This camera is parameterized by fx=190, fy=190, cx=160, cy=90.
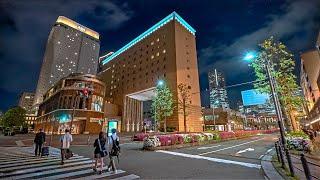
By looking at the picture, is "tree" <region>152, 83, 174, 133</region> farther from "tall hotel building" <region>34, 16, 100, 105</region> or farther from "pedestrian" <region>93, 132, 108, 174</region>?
"tall hotel building" <region>34, 16, 100, 105</region>

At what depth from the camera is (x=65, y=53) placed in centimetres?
13700

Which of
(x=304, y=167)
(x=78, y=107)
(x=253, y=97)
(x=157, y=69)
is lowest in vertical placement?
(x=304, y=167)

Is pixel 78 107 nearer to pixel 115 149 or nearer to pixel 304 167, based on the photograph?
pixel 115 149

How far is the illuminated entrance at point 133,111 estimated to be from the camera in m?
72.6

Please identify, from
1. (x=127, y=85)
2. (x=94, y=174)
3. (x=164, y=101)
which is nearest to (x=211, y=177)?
(x=94, y=174)

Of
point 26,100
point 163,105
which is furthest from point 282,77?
point 26,100

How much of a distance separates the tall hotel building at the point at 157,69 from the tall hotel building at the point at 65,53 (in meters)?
67.6

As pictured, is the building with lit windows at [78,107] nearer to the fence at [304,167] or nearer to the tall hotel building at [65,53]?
the fence at [304,167]

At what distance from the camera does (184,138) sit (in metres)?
20.9

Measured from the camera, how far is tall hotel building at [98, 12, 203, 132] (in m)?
57.6

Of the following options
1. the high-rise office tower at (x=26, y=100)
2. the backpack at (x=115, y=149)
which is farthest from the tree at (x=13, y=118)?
the high-rise office tower at (x=26, y=100)

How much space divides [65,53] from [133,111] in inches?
3585

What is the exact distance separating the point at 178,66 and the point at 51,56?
11171 cm

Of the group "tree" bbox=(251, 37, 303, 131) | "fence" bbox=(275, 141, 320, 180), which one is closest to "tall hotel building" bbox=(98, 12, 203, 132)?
"tree" bbox=(251, 37, 303, 131)
